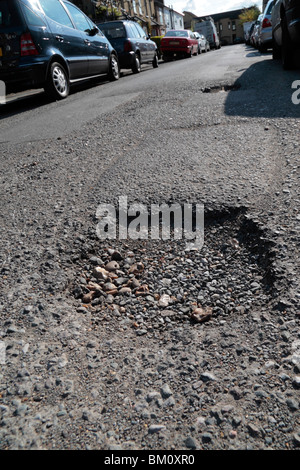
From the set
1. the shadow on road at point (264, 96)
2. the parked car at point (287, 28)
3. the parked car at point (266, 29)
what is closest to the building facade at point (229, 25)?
the parked car at point (266, 29)

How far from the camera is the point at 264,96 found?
16.6 feet

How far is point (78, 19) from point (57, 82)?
2.51 metres

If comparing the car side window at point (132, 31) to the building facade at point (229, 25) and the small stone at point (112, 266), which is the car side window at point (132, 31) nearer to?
the small stone at point (112, 266)

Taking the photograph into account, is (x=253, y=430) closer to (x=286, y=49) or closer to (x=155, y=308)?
(x=155, y=308)

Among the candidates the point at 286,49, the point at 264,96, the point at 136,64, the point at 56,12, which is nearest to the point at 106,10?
the point at 136,64

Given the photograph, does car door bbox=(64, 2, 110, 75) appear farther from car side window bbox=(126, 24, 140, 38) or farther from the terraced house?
the terraced house

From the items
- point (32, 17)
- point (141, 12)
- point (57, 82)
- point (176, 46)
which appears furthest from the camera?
point (141, 12)

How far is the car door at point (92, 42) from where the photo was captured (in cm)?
885

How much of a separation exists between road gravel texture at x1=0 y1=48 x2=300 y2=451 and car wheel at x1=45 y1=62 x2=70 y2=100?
460 centimetres

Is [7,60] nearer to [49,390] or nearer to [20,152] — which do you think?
[20,152]

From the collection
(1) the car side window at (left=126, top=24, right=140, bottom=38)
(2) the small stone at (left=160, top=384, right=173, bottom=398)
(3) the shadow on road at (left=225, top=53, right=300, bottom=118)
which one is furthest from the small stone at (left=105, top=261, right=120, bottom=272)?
(1) the car side window at (left=126, top=24, right=140, bottom=38)

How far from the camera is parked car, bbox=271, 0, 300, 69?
5582mm

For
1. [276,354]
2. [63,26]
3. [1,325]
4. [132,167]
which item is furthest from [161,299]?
[63,26]

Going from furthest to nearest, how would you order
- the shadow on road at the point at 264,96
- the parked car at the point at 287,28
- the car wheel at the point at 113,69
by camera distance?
the car wheel at the point at 113,69
the parked car at the point at 287,28
the shadow on road at the point at 264,96
